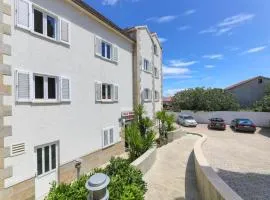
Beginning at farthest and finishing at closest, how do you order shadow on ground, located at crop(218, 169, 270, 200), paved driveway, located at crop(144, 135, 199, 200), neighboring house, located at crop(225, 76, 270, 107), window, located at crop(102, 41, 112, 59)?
neighboring house, located at crop(225, 76, 270, 107), window, located at crop(102, 41, 112, 59), paved driveway, located at crop(144, 135, 199, 200), shadow on ground, located at crop(218, 169, 270, 200)

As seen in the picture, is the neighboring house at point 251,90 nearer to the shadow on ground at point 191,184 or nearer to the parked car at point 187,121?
the parked car at point 187,121

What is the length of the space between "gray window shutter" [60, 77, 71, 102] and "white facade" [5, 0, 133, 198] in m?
0.05

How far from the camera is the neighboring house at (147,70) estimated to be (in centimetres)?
1888

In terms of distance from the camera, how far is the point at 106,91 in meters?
A: 14.5

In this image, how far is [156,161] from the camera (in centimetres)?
1296

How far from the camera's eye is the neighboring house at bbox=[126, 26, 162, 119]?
18.9 meters

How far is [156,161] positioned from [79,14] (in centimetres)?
1025

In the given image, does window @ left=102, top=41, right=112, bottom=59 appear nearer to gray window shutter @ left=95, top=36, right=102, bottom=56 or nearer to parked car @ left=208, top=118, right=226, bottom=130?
gray window shutter @ left=95, top=36, right=102, bottom=56

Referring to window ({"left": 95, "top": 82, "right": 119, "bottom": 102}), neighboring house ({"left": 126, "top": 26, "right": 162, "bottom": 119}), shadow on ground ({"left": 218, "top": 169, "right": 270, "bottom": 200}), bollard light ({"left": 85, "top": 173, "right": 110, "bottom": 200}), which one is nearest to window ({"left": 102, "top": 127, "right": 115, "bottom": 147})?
window ({"left": 95, "top": 82, "right": 119, "bottom": 102})

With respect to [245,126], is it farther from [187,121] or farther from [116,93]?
[116,93]

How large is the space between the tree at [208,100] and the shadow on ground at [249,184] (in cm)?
2926

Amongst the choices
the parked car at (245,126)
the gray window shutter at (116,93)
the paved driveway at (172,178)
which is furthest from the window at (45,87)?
the parked car at (245,126)

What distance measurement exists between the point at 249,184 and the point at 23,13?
471 inches

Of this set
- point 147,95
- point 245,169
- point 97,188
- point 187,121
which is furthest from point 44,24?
point 187,121
